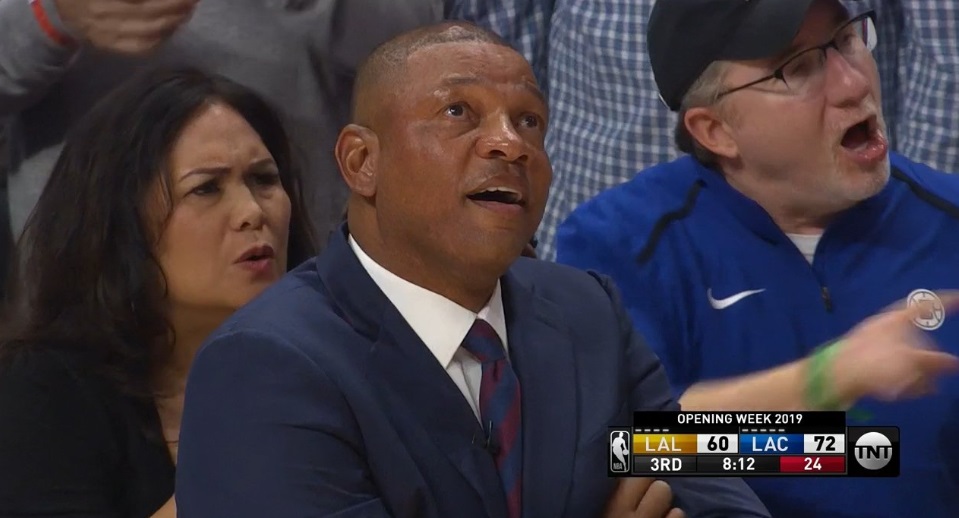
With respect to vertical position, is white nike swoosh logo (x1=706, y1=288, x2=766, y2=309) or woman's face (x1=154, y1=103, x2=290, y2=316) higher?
woman's face (x1=154, y1=103, x2=290, y2=316)

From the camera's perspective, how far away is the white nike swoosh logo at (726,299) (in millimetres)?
1523

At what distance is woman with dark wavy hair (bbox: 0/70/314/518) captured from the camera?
1.43 meters

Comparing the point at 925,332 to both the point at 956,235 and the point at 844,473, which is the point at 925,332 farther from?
the point at 844,473

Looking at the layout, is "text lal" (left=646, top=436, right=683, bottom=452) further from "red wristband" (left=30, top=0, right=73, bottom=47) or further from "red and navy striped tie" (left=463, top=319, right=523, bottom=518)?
"red wristband" (left=30, top=0, right=73, bottom=47)

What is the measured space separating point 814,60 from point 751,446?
1.64ft

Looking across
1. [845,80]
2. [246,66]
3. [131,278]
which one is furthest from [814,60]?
[131,278]

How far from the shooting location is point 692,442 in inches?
48.0

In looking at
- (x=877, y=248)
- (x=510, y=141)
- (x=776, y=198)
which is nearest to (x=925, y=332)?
(x=877, y=248)

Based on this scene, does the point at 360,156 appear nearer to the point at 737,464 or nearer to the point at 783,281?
the point at 737,464

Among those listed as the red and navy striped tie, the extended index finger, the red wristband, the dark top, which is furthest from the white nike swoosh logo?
the red wristband

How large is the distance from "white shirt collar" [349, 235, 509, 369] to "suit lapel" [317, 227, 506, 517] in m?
0.02

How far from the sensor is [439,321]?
1135mm

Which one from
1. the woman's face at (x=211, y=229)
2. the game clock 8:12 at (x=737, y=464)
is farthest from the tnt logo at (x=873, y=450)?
the woman's face at (x=211, y=229)

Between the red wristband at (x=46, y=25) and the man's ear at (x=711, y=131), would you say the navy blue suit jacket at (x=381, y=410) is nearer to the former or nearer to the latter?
the man's ear at (x=711, y=131)
